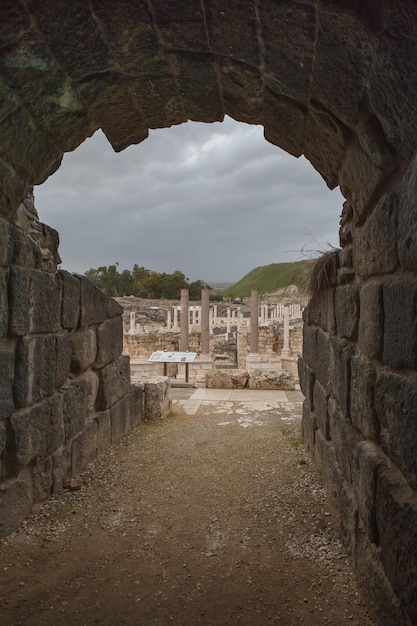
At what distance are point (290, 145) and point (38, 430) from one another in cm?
265

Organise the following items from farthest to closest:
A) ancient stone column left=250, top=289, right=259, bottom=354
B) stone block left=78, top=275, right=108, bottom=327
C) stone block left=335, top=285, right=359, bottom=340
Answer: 1. ancient stone column left=250, top=289, right=259, bottom=354
2. stone block left=78, top=275, right=108, bottom=327
3. stone block left=335, top=285, right=359, bottom=340

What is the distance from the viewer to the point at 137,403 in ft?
19.1

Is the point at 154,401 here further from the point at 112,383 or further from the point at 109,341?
the point at 109,341

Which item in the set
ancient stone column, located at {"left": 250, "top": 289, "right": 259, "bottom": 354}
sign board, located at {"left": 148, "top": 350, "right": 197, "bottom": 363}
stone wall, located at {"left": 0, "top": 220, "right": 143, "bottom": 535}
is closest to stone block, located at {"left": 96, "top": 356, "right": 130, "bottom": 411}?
stone wall, located at {"left": 0, "top": 220, "right": 143, "bottom": 535}

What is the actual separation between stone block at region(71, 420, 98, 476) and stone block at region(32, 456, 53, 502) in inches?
17.0

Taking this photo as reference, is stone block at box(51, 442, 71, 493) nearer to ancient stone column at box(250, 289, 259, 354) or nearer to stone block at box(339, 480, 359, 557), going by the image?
stone block at box(339, 480, 359, 557)

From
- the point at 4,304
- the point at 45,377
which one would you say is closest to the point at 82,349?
the point at 45,377

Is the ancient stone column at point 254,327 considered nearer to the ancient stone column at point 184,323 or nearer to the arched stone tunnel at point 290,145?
the ancient stone column at point 184,323

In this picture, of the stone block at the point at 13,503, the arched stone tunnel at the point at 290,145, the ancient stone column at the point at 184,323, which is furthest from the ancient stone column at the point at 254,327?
the stone block at the point at 13,503

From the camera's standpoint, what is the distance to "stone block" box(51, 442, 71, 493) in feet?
11.1

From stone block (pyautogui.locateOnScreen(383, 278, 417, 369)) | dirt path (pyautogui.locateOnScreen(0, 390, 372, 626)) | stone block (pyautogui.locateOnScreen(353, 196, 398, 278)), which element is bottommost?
dirt path (pyautogui.locateOnScreen(0, 390, 372, 626))

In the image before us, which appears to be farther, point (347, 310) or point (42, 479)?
point (42, 479)

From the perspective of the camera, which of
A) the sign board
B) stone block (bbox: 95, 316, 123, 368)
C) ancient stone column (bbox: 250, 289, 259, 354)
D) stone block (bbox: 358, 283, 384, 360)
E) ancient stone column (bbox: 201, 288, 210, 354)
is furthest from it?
ancient stone column (bbox: 201, 288, 210, 354)

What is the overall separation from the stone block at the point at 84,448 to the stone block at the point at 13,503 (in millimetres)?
750
